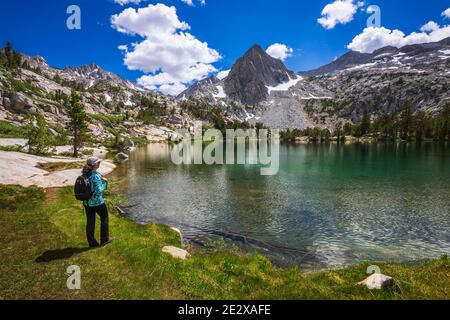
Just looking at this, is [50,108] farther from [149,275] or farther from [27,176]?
[149,275]

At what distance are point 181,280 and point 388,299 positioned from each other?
859 centimetres

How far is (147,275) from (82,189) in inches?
223

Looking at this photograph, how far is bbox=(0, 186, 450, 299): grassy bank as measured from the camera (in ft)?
37.3

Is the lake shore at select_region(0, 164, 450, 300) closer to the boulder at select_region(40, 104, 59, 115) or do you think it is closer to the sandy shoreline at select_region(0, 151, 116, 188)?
the sandy shoreline at select_region(0, 151, 116, 188)

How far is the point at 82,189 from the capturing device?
1455cm

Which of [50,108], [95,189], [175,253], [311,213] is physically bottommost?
[311,213]

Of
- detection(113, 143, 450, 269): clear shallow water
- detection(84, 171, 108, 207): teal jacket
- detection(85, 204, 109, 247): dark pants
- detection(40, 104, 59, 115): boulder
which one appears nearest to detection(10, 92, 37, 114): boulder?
detection(40, 104, 59, 115): boulder

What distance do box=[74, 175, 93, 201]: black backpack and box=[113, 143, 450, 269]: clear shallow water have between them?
42.5 feet

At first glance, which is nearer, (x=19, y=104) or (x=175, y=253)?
(x=175, y=253)

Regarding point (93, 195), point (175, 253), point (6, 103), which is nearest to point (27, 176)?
point (93, 195)

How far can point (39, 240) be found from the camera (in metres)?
16.2

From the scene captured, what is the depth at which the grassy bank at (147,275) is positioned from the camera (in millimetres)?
11383

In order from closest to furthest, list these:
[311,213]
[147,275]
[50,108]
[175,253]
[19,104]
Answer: [147,275], [175,253], [311,213], [19,104], [50,108]
